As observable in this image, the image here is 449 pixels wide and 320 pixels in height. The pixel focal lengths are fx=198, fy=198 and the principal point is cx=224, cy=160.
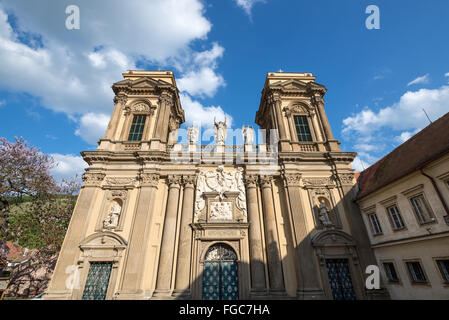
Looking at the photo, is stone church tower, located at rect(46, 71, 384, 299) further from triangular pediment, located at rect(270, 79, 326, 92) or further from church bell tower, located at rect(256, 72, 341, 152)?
triangular pediment, located at rect(270, 79, 326, 92)

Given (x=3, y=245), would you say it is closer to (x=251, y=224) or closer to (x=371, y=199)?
(x=251, y=224)

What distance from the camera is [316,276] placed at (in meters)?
11.9

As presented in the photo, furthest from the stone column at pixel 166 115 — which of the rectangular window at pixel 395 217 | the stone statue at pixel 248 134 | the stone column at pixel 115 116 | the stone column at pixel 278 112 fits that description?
the rectangular window at pixel 395 217

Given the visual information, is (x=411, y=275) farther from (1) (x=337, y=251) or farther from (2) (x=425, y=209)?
(2) (x=425, y=209)

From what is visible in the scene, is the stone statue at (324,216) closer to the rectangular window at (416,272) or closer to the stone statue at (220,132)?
the rectangular window at (416,272)

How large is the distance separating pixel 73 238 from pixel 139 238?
4097 millimetres

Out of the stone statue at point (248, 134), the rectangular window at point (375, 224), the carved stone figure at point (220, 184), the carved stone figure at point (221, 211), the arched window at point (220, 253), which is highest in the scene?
the stone statue at point (248, 134)

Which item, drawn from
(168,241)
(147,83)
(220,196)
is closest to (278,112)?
(220,196)

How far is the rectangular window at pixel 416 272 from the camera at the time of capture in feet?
33.4

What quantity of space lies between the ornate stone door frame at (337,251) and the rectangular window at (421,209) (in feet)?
13.0

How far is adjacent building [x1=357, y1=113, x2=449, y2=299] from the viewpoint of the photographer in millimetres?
9328

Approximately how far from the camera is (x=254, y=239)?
13.1 meters

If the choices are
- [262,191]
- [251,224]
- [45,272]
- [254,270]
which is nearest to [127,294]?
[254,270]

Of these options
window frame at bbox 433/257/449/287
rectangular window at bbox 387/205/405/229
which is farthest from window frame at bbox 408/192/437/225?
window frame at bbox 433/257/449/287
